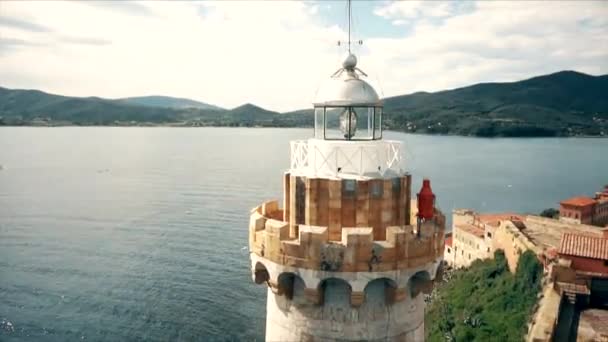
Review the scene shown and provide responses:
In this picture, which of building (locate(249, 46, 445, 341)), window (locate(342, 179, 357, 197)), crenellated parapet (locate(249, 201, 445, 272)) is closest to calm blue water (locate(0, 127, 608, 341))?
building (locate(249, 46, 445, 341))

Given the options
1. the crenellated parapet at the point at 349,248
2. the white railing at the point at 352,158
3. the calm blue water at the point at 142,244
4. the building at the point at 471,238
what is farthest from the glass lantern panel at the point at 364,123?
the building at the point at 471,238

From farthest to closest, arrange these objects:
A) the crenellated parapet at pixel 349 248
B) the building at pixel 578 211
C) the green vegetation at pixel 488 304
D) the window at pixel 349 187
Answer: the building at pixel 578 211 < the green vegetation at pixel 488 304 < the window at pixel 349 187 < the crenellated parapet at pixel 349 248

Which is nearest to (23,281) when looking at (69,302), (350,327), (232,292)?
(69,302)

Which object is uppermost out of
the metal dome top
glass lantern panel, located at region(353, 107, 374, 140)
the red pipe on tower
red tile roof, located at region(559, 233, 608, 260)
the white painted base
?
the metal dome top

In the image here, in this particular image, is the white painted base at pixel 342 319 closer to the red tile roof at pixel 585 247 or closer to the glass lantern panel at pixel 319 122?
the glass lantern panel at pixel 319 122

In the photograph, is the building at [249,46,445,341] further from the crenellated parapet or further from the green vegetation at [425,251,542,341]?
the green vegetation at [425,251,542,341]

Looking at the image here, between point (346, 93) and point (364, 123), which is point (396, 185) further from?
point (346, 93)

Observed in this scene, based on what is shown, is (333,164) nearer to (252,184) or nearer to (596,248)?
(596,248)
